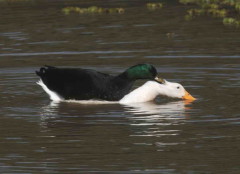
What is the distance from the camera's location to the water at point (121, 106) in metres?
11.6

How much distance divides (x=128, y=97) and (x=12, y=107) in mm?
1790

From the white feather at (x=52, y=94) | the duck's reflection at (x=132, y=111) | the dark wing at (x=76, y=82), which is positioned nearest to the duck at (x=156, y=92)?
the duck's reflection at (x=132, y=111)

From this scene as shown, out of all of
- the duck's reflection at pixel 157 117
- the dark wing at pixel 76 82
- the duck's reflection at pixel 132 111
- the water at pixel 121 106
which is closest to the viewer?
the water at pixel 121 106

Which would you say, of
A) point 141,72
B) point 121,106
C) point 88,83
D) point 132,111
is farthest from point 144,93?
point 88,83

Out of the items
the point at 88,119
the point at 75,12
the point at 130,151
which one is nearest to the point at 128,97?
the point at 88,119

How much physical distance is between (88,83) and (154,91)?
1.09 m

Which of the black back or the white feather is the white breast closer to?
the black back

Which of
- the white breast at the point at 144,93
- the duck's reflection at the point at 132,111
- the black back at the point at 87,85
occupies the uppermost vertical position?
the black back at the point at 87,85

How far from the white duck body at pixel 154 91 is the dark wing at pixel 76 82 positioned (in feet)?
1.68

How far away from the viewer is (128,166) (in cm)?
1116

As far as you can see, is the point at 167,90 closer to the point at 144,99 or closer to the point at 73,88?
the point at 144,99

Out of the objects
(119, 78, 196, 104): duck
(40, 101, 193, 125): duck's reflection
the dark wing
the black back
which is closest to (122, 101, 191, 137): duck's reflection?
(40, 101, 193, 125): duck's reflection

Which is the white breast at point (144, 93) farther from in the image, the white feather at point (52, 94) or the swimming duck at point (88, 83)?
the white feather at point (52, 94)

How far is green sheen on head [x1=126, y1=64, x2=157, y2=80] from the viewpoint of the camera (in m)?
15.5
